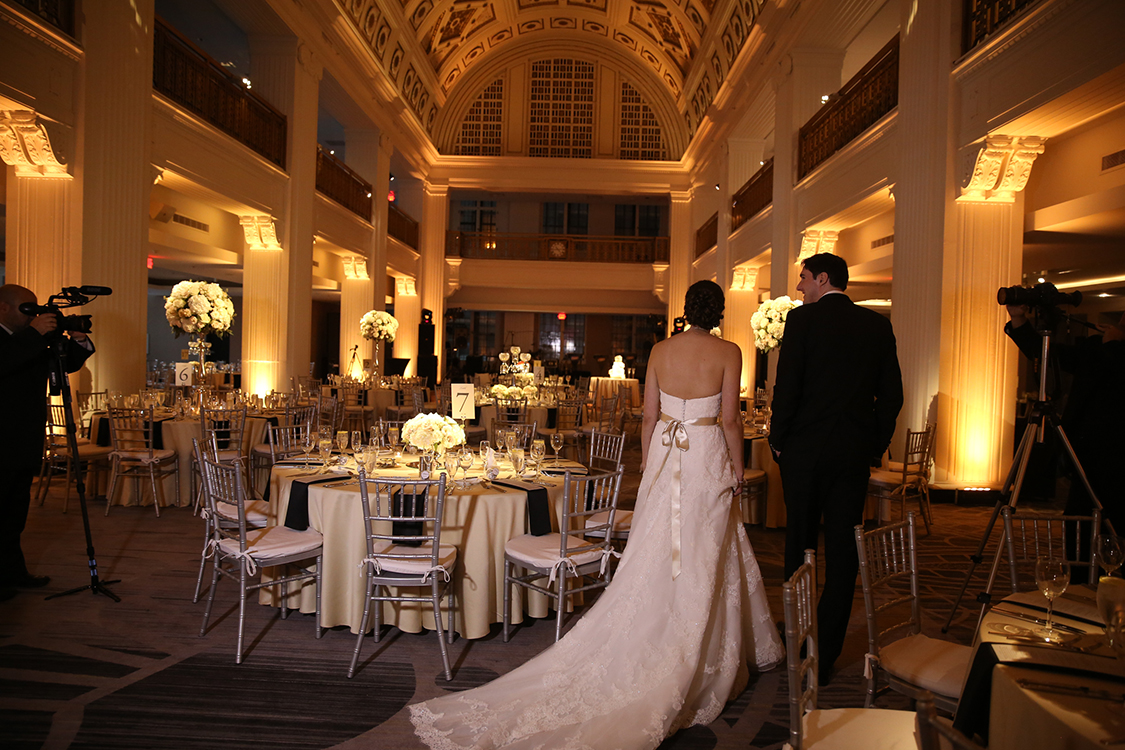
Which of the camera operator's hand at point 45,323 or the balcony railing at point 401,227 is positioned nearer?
the camera operator's hand at point 45,323

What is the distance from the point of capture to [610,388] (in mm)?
15828

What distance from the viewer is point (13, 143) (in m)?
6.49

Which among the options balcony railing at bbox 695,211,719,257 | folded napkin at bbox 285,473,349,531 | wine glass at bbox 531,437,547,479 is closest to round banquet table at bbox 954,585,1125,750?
wine glass at bbox 531,437,547,479

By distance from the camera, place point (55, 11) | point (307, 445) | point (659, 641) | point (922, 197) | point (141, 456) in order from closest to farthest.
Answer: point (659, 641) < point (307, 445) < point (55, 11) < point (141, 456) < point (922, 197)

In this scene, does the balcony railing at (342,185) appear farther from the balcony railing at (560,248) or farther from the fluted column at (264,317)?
the balcony railing at (560,248)

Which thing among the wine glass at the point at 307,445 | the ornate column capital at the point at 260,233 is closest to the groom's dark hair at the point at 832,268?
the wine glass at the point at 307,445

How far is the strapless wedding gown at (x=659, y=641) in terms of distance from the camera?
9.10 ft

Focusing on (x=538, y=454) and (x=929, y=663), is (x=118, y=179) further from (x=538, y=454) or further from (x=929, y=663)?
(x=929, y=663)

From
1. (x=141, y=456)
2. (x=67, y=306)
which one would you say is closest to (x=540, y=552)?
(x=67, y=306)

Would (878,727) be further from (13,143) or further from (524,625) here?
(13,143)

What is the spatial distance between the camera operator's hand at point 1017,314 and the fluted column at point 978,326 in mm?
3645

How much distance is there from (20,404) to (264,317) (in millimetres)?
7297

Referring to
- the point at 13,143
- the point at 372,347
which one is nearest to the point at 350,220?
the point at 372,347

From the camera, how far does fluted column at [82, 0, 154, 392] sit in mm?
6961
